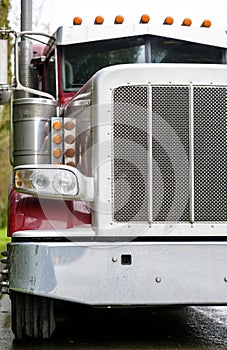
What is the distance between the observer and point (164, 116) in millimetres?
6656

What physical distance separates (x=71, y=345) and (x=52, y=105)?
214cm

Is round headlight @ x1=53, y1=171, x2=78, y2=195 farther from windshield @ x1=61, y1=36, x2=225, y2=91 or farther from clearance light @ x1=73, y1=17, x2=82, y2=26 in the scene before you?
clearance light @ x1=73, y1=17, x2=82, y2=26

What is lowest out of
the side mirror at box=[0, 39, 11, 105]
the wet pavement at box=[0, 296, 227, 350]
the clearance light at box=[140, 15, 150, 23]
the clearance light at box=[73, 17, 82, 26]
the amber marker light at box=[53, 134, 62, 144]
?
the wet pavement at box=[0, 296, 227, 350]

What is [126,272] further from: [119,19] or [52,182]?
[119,19]

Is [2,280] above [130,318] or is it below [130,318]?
above

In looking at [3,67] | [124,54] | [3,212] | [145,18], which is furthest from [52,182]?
[3,212]

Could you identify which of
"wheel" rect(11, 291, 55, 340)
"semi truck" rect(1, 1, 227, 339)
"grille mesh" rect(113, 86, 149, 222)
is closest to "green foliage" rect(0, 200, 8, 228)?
"wheel" rect(11, 291, 55, 340)

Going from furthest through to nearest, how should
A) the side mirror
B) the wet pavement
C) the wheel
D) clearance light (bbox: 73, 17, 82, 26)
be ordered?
clearance light (bbox: 73, 17, 82, 26)
the side mirror
the wet pavement
the wheel

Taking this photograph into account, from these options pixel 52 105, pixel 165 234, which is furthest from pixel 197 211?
pixel 52 105

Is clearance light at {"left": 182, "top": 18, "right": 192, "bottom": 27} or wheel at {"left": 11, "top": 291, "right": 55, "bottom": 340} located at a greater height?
clearance light at {"left": 182, "top": 18, "right": 192, "bottom": 27}

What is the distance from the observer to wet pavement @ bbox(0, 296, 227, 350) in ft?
23.6

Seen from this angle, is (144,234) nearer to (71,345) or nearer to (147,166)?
(147,166)

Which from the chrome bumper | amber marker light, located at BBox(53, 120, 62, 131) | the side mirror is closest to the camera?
the chrome bumper

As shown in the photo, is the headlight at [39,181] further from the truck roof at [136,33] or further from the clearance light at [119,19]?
the clearance light at [119,19]
